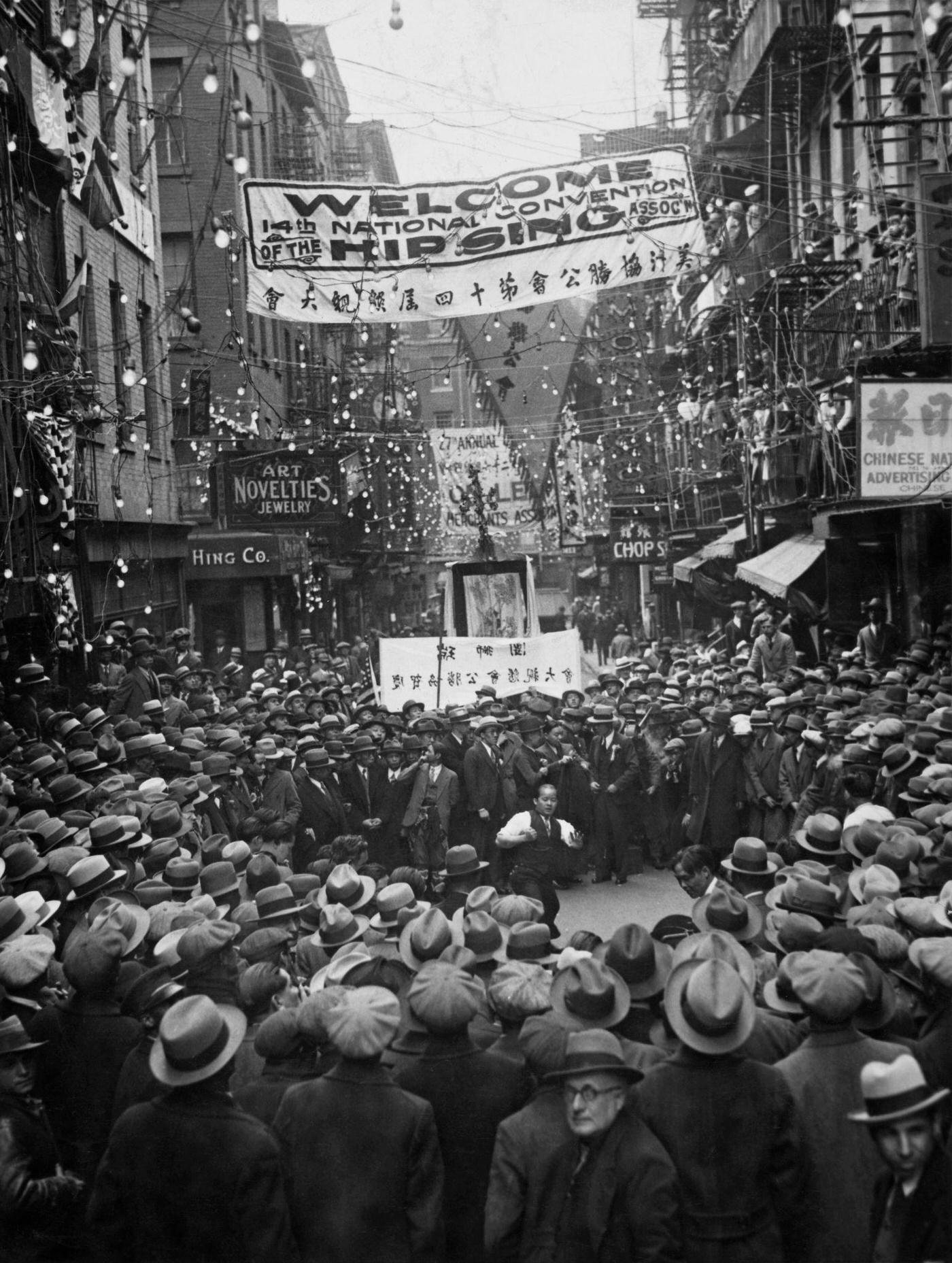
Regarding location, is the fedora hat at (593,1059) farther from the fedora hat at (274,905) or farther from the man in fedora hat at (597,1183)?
the fedora hat at (274,905)

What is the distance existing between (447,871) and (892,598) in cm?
1407

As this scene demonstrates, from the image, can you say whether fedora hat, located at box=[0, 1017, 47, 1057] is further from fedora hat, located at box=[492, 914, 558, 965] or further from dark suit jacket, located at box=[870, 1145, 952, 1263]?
dark suit jacket, located at box=[870, 1145, 952, 1263]

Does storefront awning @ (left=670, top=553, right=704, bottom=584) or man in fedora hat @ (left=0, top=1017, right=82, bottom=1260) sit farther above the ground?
storefront awning @ (left=670, top=553, right=704, bottom=584)

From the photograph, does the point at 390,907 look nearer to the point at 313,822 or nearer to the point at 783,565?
the point at 313,822

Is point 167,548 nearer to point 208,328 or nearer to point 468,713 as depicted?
point 468,713

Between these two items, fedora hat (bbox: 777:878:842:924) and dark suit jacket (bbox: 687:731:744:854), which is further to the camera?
dark suit jacket (bbox: 687:731:744:854)

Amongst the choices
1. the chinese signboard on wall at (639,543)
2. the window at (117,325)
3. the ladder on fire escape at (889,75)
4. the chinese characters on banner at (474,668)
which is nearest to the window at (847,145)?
the ladder on fire escape at (889,75)

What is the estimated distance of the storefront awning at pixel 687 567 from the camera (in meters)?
31.2

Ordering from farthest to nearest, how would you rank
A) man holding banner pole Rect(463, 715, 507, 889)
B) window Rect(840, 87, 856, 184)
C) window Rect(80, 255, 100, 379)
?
window Rect(840, 87, 856, 184) → window Rect(80, 255, 100, 379) → man holding banner pole Rect(463, 715, 507, 889)

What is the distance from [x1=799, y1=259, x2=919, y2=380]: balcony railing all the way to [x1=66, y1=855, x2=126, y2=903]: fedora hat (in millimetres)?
11771

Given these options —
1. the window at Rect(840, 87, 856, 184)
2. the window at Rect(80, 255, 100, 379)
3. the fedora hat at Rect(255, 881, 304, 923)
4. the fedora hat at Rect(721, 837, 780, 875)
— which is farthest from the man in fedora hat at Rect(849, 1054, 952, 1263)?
the window at Rect(840, 87, 856, 184)

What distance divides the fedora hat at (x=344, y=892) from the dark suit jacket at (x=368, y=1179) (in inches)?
100

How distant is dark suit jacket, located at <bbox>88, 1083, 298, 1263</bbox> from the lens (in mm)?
4172

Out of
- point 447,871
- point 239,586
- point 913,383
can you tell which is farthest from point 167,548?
point 447,871
